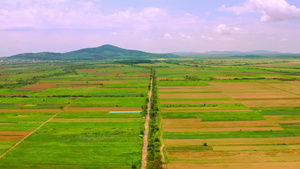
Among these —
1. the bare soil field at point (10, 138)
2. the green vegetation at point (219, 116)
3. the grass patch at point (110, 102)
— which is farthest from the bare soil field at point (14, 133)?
the green vegetation at point (219, 116)

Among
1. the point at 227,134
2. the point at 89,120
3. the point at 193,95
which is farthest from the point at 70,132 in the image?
the point at 193,95

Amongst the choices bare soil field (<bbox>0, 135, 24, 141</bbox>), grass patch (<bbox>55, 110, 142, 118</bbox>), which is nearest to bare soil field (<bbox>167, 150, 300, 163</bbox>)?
grass patch (<bbox>55, 110, 142, 118</bbox>)

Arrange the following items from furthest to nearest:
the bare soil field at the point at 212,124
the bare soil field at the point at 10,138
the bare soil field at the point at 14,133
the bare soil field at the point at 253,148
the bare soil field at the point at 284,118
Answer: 1. the bare soil field at the point at 284,118
2. the bare soil field at the point at 212,124
3. the bare soil field at the point at 14,133
4. the bare soil field at the point at 10,138
5. the bare soil field at the point at 253,148

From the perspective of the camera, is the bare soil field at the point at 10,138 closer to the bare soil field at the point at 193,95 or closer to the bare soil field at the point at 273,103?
the bare soil field at the point at 193,95

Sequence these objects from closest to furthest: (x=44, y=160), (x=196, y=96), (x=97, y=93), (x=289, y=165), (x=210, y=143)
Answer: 1. (x=289, y=165)
2. (x=44, y=160)
3. (x=210, y=143)
4. (x=196, y=96)
5. (x=97, y=93)

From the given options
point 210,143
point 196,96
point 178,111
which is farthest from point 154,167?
point 196,96

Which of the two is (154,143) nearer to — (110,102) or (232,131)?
(232,131)

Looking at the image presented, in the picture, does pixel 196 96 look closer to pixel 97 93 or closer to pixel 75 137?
pixel 97 93
